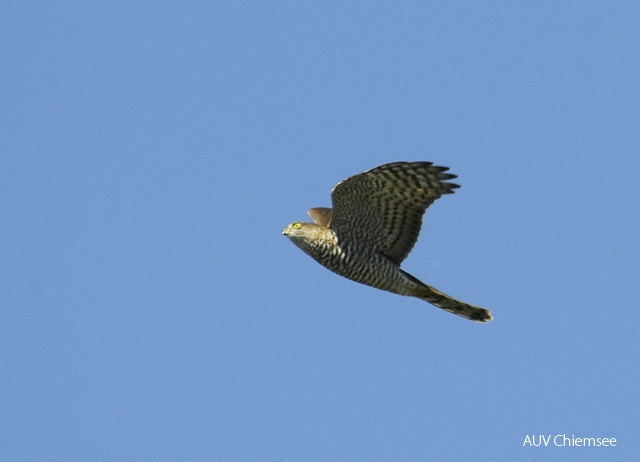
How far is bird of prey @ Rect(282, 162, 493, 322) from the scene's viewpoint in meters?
17.0

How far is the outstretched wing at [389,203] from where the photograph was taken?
16812 mm

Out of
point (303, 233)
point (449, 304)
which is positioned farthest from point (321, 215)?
point (449, 304)

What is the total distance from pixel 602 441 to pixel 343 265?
4.03m

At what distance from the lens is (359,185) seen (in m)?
16.8

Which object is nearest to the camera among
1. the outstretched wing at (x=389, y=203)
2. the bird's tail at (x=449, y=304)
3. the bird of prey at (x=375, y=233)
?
the outstretched wing at (x=389, y=203)

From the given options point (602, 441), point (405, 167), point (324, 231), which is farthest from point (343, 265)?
point (602, 441)

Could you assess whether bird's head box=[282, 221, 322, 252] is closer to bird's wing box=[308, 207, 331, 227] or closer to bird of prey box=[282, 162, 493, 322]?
bird of prey box=[282, 162, 493, 322]

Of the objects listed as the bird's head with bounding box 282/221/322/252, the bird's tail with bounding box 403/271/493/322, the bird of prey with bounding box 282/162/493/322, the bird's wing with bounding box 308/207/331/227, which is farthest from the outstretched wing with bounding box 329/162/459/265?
the bird's tail with bounding box 403/271/493/322

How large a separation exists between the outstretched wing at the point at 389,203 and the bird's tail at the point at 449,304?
0.48 metres

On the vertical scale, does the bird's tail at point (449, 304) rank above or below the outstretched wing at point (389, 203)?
below

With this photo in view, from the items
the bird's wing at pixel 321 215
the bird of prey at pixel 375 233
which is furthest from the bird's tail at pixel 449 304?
the bird's wing at pixel 321 215

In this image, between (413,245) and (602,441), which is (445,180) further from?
(602,441)

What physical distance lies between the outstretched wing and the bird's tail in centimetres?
48

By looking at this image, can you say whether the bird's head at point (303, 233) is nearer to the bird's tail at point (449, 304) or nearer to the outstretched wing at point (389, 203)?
the outstretched wing at point (389, 203)
